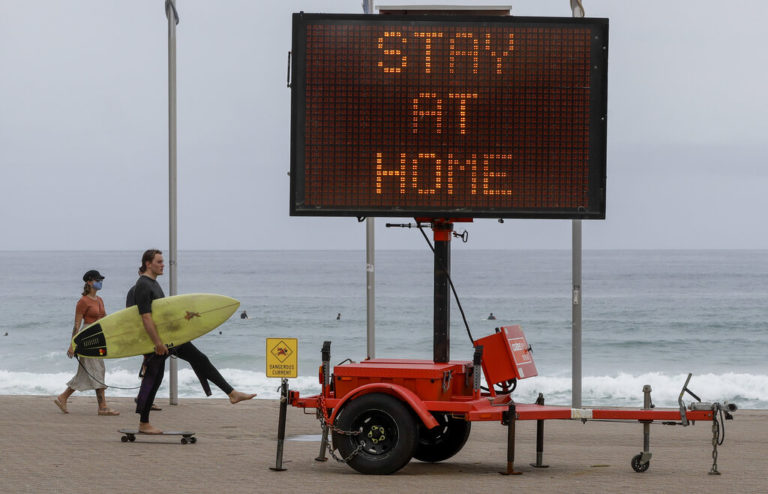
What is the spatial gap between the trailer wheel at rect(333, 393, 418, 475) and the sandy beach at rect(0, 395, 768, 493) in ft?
0.51

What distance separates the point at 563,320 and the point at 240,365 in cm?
2290

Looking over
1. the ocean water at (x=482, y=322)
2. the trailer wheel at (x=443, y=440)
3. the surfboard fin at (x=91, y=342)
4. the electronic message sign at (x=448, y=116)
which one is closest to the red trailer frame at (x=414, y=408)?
the trailer wheel at (x=443, y=440)

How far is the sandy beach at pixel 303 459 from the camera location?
9859mm

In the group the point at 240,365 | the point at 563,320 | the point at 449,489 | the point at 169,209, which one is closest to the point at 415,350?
the point at 240,365

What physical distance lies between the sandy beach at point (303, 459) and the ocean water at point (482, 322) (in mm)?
1858

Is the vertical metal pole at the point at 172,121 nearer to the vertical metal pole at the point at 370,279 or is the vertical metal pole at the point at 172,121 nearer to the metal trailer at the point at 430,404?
the vertical metal pole at the point at 370,279

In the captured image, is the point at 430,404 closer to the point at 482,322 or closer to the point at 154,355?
the point at 154,355

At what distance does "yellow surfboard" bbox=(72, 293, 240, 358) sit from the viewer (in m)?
12.7

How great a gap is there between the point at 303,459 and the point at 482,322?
5216cm

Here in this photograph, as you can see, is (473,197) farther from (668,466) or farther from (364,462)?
(668,466)

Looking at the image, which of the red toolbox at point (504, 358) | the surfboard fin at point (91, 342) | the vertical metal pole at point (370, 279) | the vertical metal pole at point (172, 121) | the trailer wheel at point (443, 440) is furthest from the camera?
the vertical metal pole at point (370, 279)

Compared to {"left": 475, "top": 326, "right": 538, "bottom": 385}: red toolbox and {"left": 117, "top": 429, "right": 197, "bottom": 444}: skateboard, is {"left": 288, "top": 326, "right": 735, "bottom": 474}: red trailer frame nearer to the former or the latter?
{"left": 475, "top": 326, "right": 538, "bottom": 385}: red toolbox

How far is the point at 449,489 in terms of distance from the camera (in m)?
9.63

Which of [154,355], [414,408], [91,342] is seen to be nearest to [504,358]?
[414,408]
